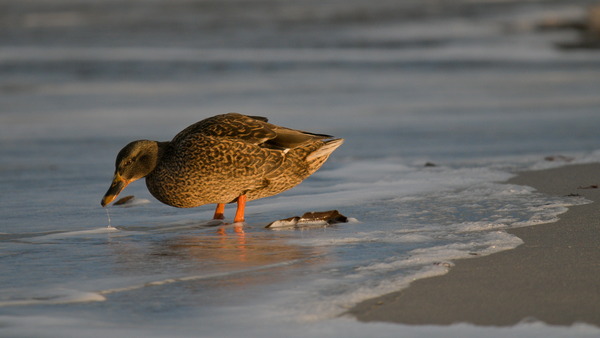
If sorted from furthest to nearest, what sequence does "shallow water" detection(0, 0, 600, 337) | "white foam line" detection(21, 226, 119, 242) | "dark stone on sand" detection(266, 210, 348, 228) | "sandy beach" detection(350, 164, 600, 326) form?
1. "dark stone on sand" detection(266, 210, 348, 228)
2. "white foam line" detection(21, 226, 119, 242)
3. "shallow water" detection(0, 0, 600, 337)
4. "sandy beach" detection(350, 164, 600, 326)

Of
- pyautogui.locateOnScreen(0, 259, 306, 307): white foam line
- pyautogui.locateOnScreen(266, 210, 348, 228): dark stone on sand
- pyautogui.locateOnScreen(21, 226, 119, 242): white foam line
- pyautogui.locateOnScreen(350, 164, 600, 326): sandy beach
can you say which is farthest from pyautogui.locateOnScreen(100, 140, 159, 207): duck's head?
pyautogui.locateOnScreen(350, 164, 600, 326): sandy beach

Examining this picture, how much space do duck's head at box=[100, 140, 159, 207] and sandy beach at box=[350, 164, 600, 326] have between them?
2.38 metres

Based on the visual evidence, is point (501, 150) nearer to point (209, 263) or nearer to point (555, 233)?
point (555, 233)

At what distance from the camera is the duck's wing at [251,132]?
21.0 feet

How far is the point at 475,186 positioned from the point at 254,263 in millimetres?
2648

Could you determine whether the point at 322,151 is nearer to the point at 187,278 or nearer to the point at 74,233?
the point at 74,233

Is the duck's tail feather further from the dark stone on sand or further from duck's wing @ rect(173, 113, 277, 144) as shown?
the dark stone on sand

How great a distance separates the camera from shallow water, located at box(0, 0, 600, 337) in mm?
4176

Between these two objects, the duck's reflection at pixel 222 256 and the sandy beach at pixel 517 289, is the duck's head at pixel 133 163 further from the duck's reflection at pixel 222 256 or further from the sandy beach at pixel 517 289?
the sandy beach at pixel 517 289

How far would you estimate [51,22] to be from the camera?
97.2 ft

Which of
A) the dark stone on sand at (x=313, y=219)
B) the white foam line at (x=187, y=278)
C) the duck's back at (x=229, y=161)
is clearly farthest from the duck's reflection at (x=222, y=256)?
the duck's back at (x=229, y=161)

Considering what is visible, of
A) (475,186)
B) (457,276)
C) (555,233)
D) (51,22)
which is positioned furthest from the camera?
(51,22)

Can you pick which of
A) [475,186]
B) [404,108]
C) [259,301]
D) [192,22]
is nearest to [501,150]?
[475,186]

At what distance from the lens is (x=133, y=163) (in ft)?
21.2
